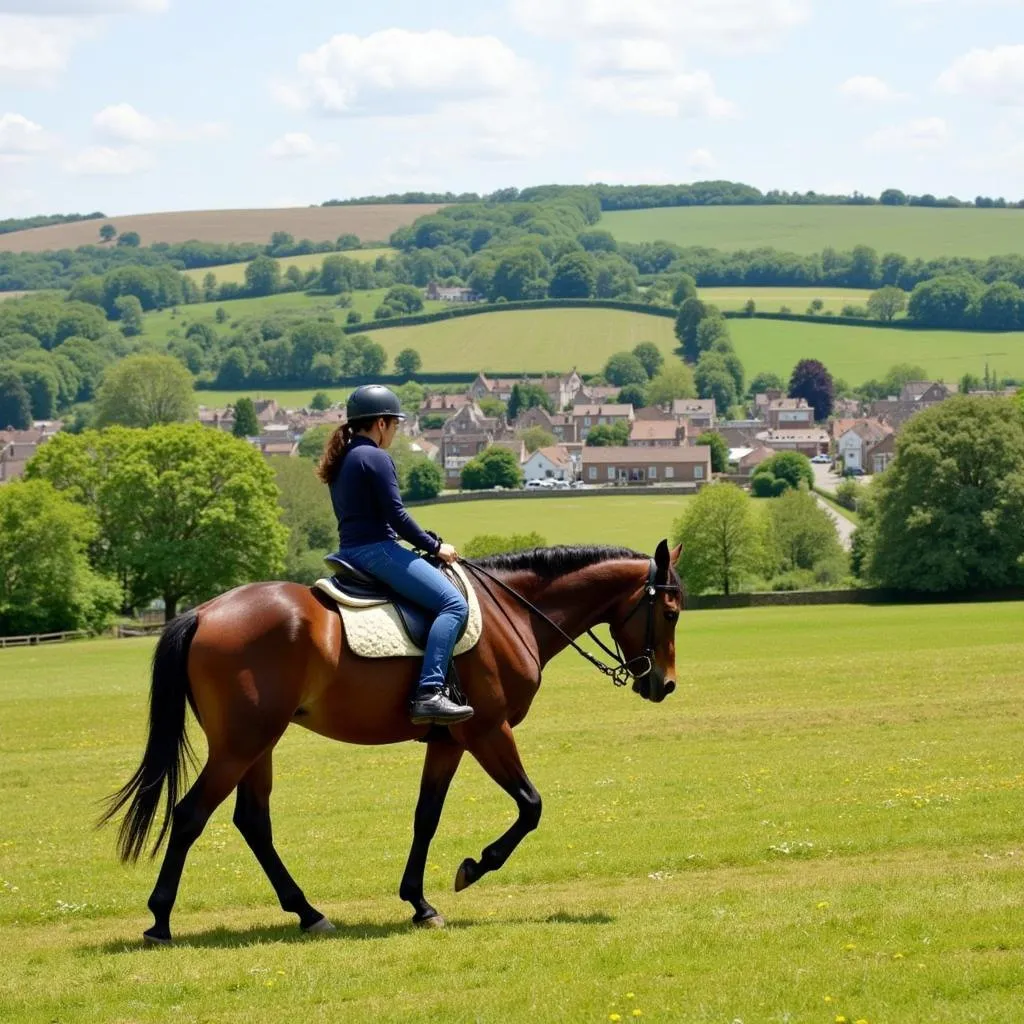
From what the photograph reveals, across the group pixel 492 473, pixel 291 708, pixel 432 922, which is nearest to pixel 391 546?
pixel 291 708

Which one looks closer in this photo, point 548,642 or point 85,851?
point 548,642

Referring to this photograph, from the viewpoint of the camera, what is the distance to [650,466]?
638ft

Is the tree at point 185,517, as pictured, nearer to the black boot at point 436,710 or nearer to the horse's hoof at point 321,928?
the horse's hoof at point 321,928

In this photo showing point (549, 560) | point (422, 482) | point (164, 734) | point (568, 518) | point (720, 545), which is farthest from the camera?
point (422, 482)

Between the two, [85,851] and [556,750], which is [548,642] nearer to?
[85,851]

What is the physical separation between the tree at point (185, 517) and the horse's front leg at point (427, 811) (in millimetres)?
70229

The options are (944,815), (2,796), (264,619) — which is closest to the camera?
(264,619)

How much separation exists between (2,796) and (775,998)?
1692 centimetres

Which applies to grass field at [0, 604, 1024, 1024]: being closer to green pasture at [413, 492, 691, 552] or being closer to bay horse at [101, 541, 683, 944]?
bay horse at [101, 541, 683, 944]

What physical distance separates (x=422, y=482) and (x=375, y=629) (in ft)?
474

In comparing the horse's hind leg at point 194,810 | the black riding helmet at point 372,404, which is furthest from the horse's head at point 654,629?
the horse's hind leg at point 194,810

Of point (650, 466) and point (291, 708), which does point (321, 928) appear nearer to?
point (291, 708)

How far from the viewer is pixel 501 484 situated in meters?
175

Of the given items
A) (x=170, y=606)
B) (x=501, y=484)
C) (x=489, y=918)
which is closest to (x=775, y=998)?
(x=489, y=918)
